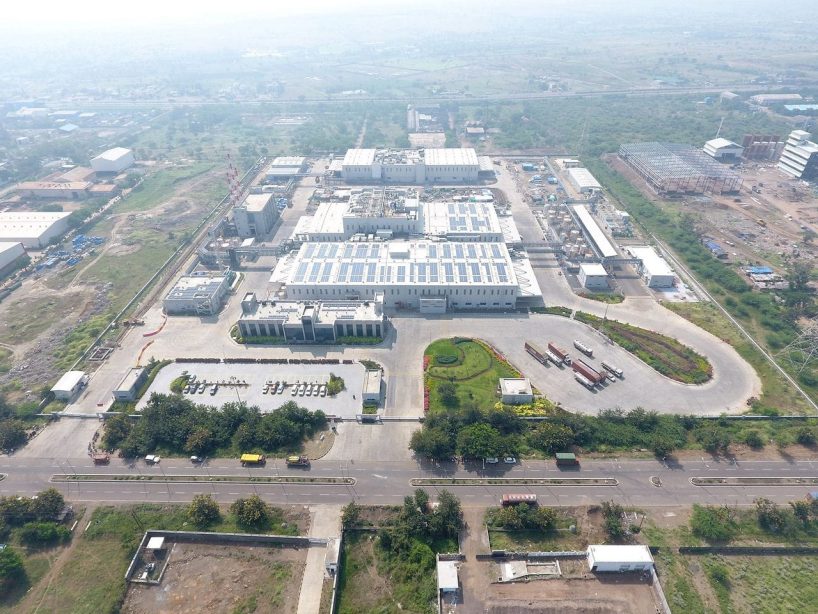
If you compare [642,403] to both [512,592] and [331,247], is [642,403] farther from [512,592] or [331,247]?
[331,247]

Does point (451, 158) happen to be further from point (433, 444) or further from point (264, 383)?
point (433, 444)

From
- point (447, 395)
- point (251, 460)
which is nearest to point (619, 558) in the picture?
point (447, 395)

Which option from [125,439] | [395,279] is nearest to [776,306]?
[395,279]

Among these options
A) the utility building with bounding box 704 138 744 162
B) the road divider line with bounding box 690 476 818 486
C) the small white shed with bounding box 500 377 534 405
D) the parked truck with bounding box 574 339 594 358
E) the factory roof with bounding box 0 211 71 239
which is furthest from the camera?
the utility building with bounding box 704 138 744 162

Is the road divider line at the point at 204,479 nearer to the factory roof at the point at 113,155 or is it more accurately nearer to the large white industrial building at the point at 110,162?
the large white industrial building at the point at 110,162

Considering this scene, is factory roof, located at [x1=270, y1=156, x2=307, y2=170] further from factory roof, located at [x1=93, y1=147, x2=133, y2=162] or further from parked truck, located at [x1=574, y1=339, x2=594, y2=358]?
parked truck, located at [x1=574, y1=339, x2=594, y2=358]

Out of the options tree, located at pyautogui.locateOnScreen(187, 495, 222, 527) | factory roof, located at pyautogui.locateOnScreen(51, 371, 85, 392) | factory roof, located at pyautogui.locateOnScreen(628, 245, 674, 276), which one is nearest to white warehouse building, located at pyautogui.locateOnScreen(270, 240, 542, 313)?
factory roof, located at pyautogui.locateOnScreen(628, 245, 674, 276)
